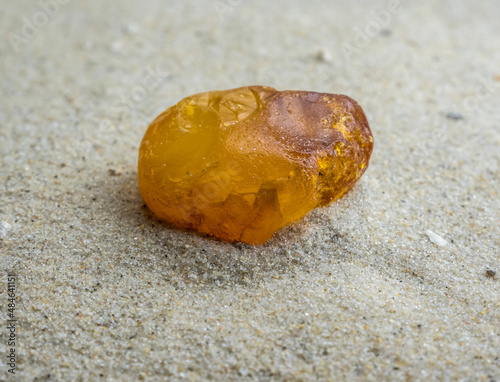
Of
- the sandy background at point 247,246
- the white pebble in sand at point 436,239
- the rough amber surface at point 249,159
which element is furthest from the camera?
the white pebble in sand at point 436,239

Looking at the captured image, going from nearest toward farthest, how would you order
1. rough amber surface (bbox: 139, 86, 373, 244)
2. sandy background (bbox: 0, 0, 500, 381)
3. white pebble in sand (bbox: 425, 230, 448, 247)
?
sandy background (bbox: 0, 0, 500, 381), rough amber surface (bbox: 139, 86, 373, 244), white pebble in sand (bbox: 425, 230, 448, 247)

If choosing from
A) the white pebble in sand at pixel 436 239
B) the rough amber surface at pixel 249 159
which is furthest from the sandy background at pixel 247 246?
the rough amber surface at pixel 249 159

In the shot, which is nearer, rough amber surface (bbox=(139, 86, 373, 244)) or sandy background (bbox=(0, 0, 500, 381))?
sandy background (bbox=(0, 0, 500, 381))

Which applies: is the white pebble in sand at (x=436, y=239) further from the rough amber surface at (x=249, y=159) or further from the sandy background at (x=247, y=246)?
the rough amber surface at (x=249, y=159)

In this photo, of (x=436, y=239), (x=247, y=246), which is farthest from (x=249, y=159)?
(x=436, y=239)

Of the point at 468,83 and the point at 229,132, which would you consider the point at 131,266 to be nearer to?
the point at 229,132

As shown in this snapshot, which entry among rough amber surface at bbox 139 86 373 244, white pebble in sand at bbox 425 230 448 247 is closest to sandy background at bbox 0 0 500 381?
white pebble in sand at bbox 425 230 448 247

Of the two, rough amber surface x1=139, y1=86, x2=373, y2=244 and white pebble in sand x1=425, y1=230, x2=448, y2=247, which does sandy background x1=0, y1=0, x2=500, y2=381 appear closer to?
white pebble in sand x1=425, y1=230, x2=448, y2=247
